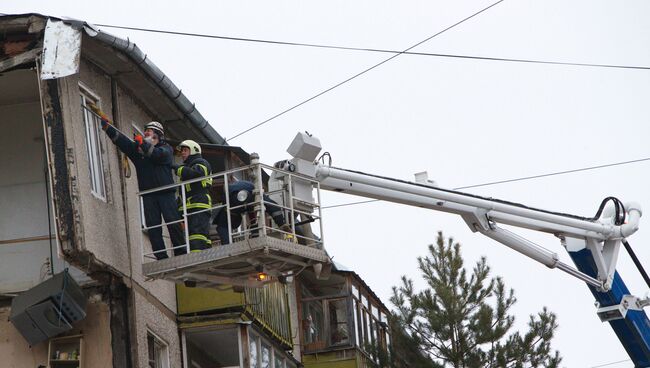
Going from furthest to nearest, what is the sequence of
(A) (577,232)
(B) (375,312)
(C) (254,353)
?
(B) (375,312) → (A) (577,232) → (C) (254,353)

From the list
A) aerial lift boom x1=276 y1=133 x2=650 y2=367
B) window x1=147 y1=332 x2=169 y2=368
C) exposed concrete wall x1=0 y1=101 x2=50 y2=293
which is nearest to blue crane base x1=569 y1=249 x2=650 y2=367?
aerial lift boom x1=276 y1=133 x2=650 y2=367

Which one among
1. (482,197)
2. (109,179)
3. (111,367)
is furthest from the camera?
(482,197)

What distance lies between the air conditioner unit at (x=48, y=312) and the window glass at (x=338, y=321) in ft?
37.3

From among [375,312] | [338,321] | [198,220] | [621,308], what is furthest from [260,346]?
[375,312]

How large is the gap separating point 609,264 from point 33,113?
33.9 feet

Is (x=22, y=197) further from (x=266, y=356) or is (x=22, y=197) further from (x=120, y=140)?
(x=266, y=356)

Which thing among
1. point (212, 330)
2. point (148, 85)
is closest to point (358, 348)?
point (212, 330)

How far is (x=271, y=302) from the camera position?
2345 cm

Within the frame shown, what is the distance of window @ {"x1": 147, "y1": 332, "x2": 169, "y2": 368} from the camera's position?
1928 cm

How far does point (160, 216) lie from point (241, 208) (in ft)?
3.95

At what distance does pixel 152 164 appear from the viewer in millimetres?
18938

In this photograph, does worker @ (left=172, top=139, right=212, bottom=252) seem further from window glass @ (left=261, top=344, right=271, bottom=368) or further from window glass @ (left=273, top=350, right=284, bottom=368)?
window glass @ (left=273, top=350, right=284, bottom=368)

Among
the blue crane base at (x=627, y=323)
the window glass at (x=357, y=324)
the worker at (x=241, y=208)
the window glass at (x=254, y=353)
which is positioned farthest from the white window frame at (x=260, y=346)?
the blue crane base at (x=627, y=323)

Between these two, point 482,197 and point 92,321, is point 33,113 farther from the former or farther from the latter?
point 482,197
